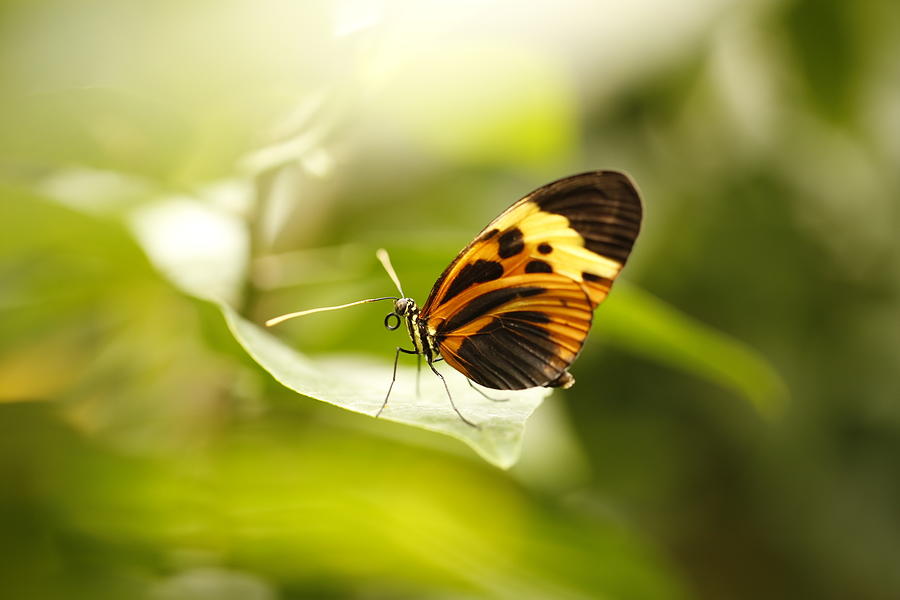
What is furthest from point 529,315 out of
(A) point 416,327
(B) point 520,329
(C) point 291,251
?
(C) point 291,251

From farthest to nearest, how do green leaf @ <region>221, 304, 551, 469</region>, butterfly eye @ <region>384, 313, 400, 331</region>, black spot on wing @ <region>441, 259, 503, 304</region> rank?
1. butterfly eye @ <region>384, 313, 400, 331</region>
2. black spot on wing @ <region>441, 259, 503, 304</region>
3. green leaf @ <region>221, 304, 551, 469</region>

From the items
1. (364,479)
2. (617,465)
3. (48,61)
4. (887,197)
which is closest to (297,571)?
(364,479)

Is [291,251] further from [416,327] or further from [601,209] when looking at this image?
[601,209]

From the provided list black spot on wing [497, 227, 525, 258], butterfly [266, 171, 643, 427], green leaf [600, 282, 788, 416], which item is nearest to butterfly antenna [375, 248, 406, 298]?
butterfly [266, 171, 643, 427]

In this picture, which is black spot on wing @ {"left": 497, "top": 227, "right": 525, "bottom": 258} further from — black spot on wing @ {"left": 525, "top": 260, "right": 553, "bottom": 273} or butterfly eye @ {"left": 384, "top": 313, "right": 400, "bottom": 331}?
butterfly eye @ {"left": 384, "top": 313, "right": 400, "bottom": 331}

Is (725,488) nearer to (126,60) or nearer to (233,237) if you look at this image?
(233,237)

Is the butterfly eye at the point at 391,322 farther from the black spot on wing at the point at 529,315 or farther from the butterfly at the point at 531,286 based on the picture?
the black spot on wing at the point at 529,315
